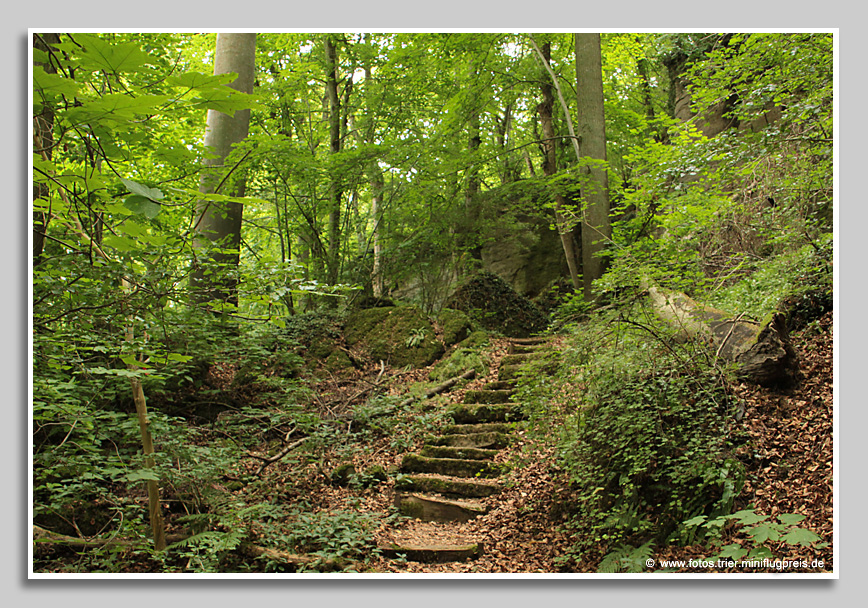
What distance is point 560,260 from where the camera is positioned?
12445 mm

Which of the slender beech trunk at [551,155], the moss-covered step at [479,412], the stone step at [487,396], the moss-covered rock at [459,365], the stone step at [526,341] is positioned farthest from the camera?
the slender beech trunk at [551,155]

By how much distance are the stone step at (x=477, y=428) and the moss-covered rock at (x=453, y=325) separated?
8.42 feet

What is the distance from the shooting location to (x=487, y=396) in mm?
6418

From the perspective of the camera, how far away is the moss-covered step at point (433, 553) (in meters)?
3.78

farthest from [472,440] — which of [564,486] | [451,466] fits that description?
[564,486]

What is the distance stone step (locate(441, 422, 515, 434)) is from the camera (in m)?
5.61

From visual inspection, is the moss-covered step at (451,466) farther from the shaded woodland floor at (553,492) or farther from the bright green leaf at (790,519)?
the bright green leaf at (790,519)

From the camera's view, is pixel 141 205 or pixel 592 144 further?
pixel 592 144

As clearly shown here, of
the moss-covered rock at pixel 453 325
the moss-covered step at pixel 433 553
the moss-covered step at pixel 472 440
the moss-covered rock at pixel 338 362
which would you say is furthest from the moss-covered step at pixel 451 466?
the moss-covered rock at pixel 453 325

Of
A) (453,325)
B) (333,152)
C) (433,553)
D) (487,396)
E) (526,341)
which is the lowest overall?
(433,553)

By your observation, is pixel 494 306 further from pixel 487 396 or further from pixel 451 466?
pixel 451 466

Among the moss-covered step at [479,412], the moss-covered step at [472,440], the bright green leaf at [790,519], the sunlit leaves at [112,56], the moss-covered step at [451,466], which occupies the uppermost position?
the sunlit leaves at [112,56]

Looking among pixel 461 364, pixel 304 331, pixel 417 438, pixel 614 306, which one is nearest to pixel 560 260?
pixel 461 364

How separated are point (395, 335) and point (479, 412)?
280cm
